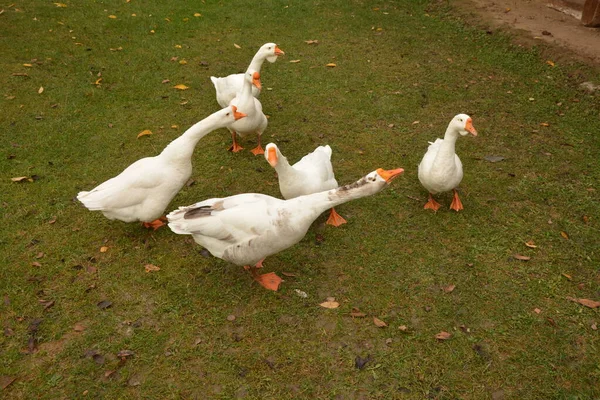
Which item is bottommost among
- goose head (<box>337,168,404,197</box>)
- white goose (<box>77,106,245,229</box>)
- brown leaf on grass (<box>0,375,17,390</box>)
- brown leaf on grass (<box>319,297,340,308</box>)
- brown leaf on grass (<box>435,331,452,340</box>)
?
brown leaf on grass (<box>0,375,17,390</box>)

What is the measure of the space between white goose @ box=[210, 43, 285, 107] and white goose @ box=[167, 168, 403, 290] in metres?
2.46

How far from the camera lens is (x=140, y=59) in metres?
7.65

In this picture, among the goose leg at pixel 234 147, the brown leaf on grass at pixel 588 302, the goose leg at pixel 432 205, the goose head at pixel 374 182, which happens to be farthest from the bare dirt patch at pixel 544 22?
the goose head at pixel 374 182

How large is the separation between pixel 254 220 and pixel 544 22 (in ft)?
25.6

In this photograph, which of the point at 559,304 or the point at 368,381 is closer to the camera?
the point at 368,381

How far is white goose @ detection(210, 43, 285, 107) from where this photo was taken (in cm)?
552

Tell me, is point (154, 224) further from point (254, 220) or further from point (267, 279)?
point (254, 220)

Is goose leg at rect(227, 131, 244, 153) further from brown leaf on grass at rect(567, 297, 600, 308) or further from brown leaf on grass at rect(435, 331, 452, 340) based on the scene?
brown leaf on grass at rect(567, 297, 600, 308)

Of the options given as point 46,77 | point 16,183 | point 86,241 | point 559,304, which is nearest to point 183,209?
point 86,241

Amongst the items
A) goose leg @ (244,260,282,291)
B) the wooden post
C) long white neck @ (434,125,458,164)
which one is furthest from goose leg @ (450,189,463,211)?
the wooden post

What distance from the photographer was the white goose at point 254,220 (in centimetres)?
337

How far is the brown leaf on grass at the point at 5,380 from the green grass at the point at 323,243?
→ 4 cm

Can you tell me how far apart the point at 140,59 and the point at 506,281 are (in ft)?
21.5

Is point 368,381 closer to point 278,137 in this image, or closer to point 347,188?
point 347,188
